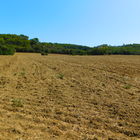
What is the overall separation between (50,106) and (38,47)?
203 feet

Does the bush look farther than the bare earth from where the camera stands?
Yes

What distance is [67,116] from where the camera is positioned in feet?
12.4

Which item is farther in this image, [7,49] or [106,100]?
[7,49]

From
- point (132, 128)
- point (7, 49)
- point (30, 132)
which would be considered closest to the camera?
point (30, 132)

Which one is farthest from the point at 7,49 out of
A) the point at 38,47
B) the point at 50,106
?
the point at 50,106

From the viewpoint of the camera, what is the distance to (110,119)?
144 inches

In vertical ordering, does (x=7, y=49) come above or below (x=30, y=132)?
above

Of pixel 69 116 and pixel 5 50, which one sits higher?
pixel 5 50

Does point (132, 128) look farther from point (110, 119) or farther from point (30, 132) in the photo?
point (30, 132)

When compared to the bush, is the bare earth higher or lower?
lower

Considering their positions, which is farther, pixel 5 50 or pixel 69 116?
pixel 5 50

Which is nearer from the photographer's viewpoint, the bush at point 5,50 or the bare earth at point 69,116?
the bare earth at point 69,116

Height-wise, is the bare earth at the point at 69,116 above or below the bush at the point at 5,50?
below

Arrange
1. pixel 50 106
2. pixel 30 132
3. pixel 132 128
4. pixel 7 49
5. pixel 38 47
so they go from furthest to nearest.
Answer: pixel 38 47, pixel 7 49, pixel 50 106, pixel 132 128, pixel 30 132
